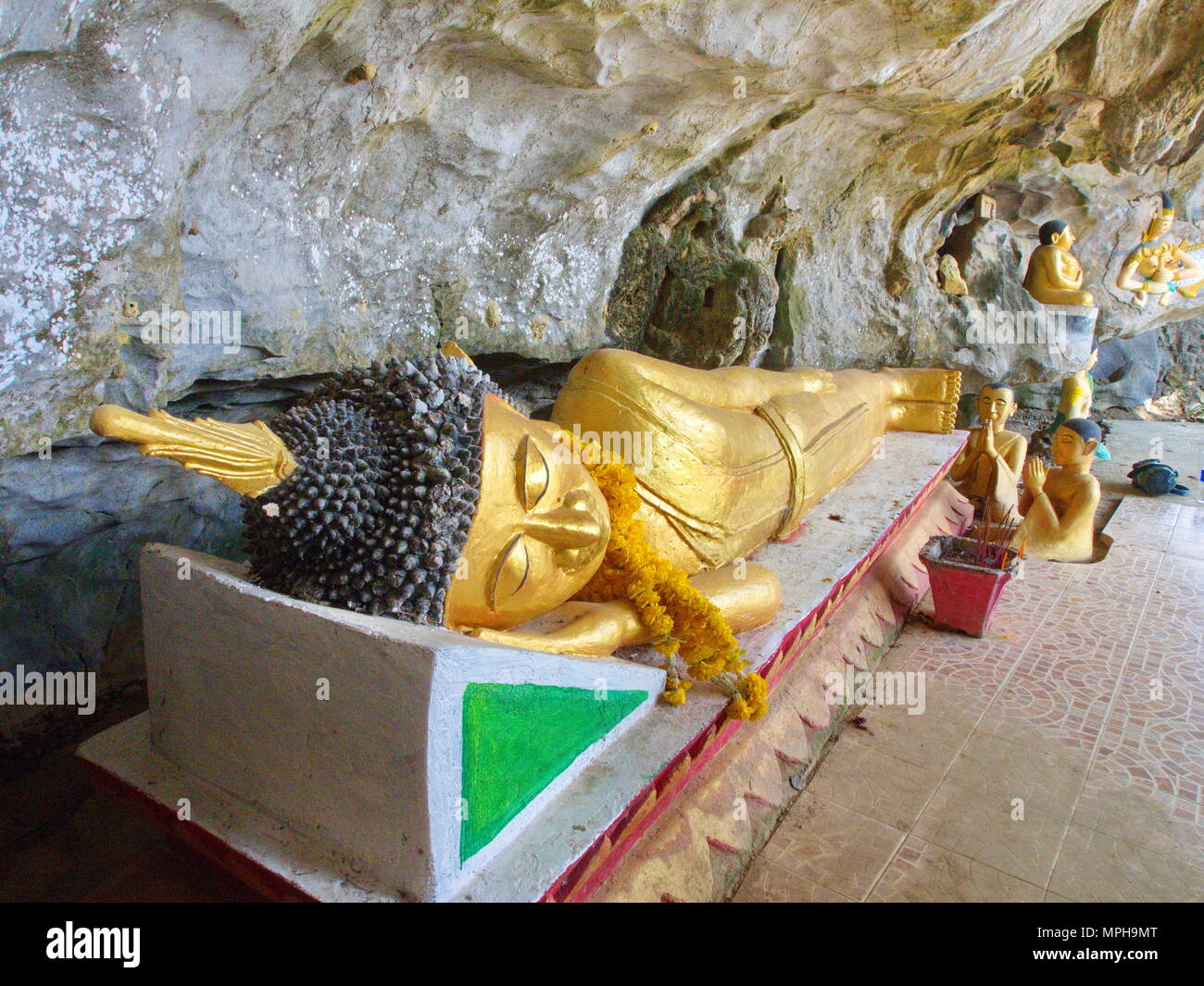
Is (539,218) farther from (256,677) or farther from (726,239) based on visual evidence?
(256,677)

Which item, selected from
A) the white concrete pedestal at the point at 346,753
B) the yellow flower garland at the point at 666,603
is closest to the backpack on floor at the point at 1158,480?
the yellow flower garland at the point at 666,603

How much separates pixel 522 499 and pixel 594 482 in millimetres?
325

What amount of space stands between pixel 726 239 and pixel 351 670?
3432 millimetres

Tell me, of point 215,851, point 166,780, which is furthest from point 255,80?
point 215,851

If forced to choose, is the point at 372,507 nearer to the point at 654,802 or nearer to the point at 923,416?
the point at 654,802

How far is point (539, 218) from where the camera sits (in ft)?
10.4

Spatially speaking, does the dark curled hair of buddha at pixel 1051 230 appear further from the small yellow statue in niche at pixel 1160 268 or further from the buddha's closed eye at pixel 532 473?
the buddha's closed eye at pixel 532 473

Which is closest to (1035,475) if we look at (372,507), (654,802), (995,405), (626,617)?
(995,405)

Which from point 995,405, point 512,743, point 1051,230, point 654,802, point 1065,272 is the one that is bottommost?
point 654,802

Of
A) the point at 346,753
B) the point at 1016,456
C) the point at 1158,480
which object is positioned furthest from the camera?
the point at 1158,480

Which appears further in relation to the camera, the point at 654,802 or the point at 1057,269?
the point at 1057,269

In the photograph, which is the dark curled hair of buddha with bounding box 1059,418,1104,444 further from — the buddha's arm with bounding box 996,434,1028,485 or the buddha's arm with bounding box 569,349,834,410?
the buddha's arm with bounding box 569,349,834,410

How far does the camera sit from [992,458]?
14.6ft

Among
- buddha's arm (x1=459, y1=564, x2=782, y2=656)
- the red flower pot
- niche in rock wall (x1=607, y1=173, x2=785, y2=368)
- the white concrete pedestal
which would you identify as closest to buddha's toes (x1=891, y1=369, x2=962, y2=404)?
niche in rock wall (x1=607, y1=173, x2=785, y2=368)
